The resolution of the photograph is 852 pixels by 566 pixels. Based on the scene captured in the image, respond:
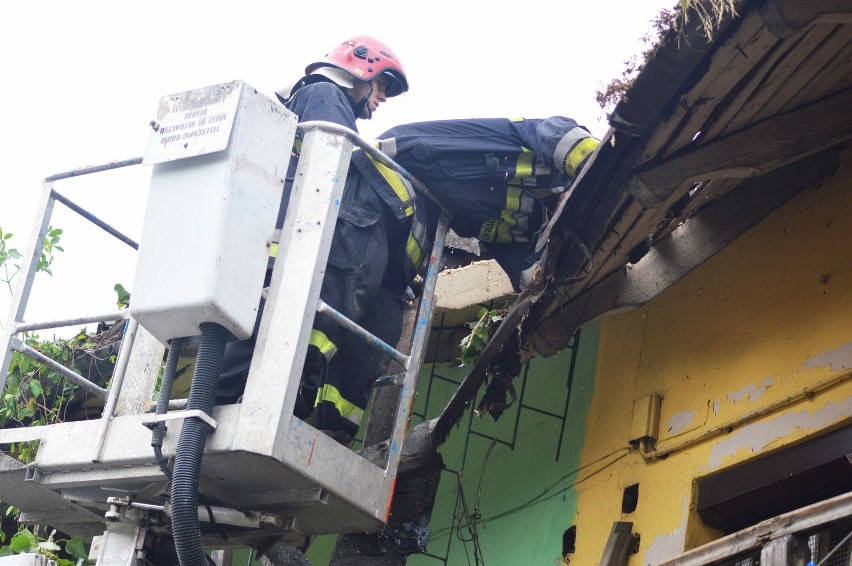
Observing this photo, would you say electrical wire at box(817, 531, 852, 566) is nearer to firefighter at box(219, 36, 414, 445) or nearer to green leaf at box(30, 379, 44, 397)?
firefighter at box(219, 36, 414, 445)

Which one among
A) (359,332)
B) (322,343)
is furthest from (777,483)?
(322,343)

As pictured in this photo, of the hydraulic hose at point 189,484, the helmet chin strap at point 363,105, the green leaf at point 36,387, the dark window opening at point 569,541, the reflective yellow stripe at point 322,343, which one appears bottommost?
the hydraulic hose at point 189,484

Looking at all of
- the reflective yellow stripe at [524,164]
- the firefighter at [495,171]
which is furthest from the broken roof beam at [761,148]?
the reflective yellow stripe at [524,164]

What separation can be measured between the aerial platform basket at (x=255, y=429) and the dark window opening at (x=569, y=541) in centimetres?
96

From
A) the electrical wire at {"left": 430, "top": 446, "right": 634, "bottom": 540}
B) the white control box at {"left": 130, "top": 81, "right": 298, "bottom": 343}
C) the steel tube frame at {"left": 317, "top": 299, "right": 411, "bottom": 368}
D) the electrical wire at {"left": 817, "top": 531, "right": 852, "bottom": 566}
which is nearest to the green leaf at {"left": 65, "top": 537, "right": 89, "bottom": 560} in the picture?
the white control box at {"left": 130, "top": 81, "right": 298, "bottom": 343}

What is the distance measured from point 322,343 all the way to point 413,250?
82 cm

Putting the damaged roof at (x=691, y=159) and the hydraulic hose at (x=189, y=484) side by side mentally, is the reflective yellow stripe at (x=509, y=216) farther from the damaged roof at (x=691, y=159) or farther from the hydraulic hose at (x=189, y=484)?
the hydraulic hose at (x=189, y=484)

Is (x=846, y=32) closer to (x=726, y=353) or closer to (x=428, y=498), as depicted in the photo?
(x=726, y=353)

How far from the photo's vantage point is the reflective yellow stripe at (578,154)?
5832 millimetres

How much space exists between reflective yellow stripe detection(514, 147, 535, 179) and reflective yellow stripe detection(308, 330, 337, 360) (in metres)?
1.31

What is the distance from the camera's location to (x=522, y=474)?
650 centimetres

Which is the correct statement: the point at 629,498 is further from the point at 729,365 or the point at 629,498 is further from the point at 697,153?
the point at 697,153

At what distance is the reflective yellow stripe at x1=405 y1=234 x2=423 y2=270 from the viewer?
5.98m

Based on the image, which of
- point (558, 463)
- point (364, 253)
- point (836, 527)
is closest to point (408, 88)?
point (364, 253)
